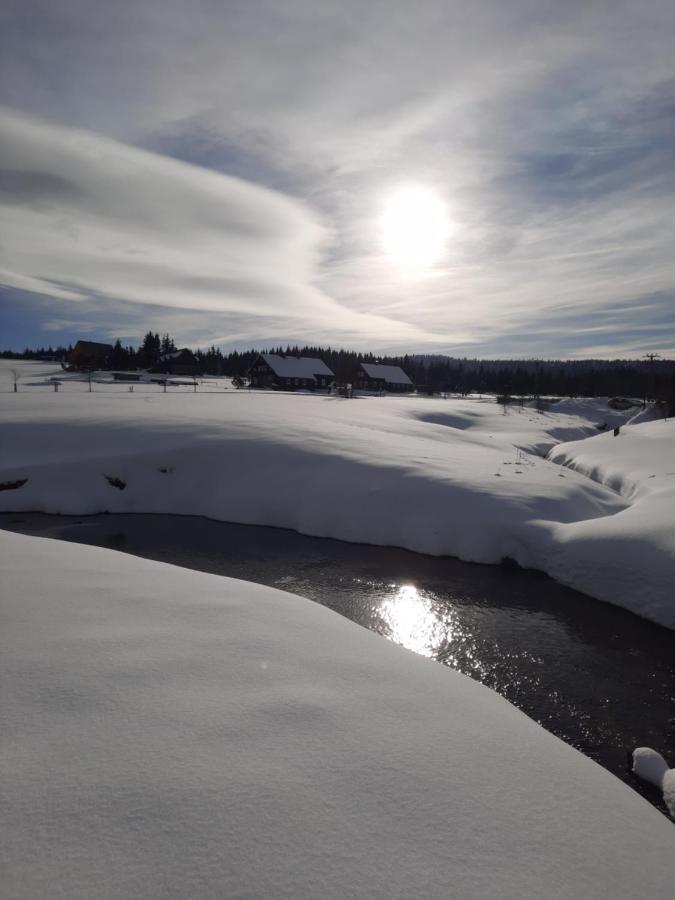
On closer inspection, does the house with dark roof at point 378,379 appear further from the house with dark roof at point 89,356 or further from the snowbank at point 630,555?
the snowbank at point 630,555

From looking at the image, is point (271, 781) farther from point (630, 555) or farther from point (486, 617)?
point (630, 555)

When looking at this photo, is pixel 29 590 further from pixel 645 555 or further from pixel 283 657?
pixel 645 555

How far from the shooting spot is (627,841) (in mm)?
3496

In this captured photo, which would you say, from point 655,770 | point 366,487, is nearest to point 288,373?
point 366,487

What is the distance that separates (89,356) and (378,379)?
166ft

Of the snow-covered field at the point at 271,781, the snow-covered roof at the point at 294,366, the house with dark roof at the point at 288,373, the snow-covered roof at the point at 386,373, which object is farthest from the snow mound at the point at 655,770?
the snow-covered roof at the point at 386,373

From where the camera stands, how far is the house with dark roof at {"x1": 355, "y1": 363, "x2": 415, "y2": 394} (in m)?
94.1

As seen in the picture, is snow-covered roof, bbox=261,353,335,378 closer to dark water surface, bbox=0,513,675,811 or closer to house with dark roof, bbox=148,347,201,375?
house with dark roof, bbox=148,347,201,375

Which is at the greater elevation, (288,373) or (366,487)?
(288,373)

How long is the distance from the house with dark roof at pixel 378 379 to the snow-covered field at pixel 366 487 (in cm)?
7014

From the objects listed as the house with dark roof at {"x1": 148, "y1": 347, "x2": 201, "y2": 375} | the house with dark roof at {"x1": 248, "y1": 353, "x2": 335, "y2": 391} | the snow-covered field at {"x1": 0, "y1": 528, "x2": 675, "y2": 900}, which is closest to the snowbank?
the snow-covered field at {"x1": 0, "y1": 528, "x2": 675, "y2": 900}

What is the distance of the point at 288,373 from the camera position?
80125 millimetres

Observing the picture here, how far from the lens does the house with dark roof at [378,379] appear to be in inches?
3706

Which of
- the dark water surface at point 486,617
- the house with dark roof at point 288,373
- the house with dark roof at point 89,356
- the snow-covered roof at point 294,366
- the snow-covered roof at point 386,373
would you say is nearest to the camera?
the dark water surface at point 486,617
